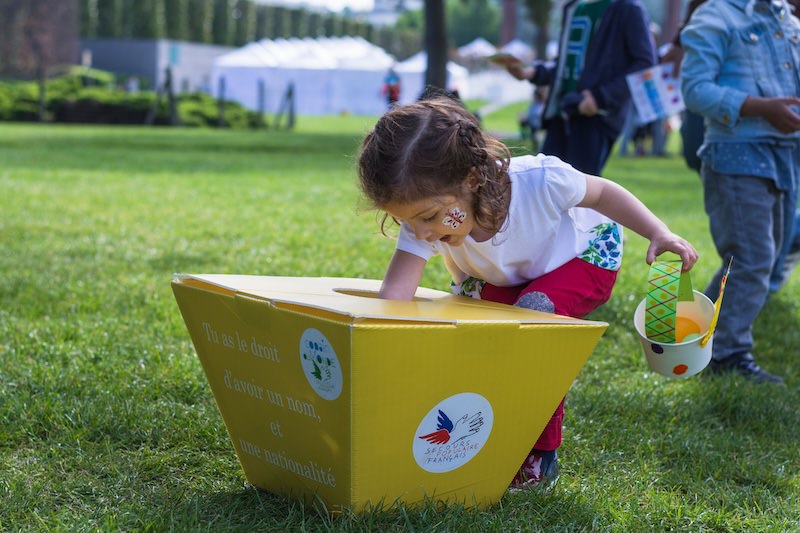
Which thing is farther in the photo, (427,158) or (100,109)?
(100,109)

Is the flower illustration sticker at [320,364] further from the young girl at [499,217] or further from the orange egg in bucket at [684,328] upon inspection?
the orange egg in bucket at [684,328]

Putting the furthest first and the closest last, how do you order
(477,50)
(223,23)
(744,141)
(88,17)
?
(223,23) < (88,17) < (477,50) < (744,141)

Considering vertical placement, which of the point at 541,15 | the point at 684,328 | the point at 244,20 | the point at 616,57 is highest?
the point at 541,15

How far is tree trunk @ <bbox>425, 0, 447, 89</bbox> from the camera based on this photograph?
53.9ft

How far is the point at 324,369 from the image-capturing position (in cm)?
189

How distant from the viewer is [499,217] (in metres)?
2.30

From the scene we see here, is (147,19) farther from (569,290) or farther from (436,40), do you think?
(569,290)

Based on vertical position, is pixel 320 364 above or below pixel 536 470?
above

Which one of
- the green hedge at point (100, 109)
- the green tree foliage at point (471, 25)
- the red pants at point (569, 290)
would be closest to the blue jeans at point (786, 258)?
the red pants at point (569, 290)

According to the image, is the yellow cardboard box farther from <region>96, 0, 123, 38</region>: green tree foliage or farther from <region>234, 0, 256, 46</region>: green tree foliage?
<region>234, 0, 256, 46</region>: green tree foliage

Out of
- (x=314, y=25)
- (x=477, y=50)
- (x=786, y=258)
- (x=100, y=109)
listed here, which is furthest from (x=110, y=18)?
(x=786, y=258)

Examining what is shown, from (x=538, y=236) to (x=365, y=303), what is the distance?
0.58 m

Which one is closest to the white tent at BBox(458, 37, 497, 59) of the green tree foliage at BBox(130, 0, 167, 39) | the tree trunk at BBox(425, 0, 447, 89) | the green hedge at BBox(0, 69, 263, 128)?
the tree trunk at BBox(425, 0, 447, 89)

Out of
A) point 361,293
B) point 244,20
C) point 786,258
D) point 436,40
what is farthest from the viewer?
point 244,20
